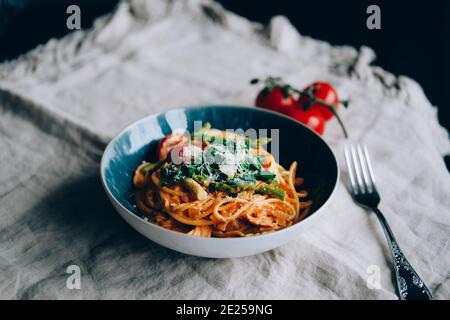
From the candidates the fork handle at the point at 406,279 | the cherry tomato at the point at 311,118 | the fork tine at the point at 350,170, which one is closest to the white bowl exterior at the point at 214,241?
the fork handle at the point at 406,279

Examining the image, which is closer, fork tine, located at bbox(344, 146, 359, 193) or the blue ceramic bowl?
the blue ceramic bowl

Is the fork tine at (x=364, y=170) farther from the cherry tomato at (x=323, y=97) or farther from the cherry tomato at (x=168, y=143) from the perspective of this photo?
the cherry tomato at (x=168, y=143)

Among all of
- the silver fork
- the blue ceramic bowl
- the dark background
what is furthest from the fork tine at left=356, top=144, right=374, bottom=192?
the dark background

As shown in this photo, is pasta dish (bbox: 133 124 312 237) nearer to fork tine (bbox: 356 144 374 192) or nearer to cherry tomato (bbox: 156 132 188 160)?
cherry tomato (bbox: 156 132 188 160)

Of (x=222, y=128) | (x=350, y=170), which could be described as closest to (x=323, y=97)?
(x=350, y=170)
